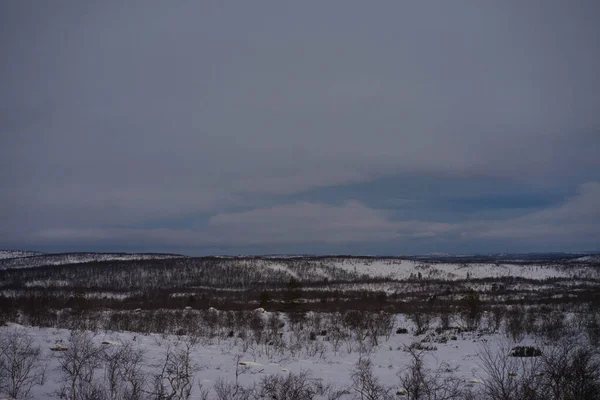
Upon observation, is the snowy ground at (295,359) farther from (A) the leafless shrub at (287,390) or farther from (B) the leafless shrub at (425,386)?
(A) the leafless shrub at (287,390)

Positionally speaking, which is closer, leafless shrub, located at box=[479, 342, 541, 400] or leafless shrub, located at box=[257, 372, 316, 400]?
leafless shrub, located at box=[479, 342, 541, 400]

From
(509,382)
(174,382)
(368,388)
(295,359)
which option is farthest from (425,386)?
(295,359)

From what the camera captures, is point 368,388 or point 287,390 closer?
point 287,390

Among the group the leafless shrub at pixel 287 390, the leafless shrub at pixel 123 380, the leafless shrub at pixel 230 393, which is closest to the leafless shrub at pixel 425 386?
the leafless shrub at pixel 287 390

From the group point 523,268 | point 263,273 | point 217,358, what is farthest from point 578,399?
point 523,268

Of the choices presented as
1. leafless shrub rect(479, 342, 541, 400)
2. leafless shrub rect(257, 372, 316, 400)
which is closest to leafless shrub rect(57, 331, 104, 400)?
leafless shrub rect(257, 372, 316, 400)

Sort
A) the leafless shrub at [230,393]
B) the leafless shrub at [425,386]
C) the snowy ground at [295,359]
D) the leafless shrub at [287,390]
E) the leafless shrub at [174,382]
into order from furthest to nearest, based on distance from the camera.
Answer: the snowy ground at [295,359] < the leafless shrub at [230,393] < the leafless shrub at [174,382] < the leafless shrub at [287,390] < the leafless shrub at [425,386]

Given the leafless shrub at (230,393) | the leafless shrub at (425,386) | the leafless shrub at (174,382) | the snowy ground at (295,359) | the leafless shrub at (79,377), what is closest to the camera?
the leafless shrub at (425,386)

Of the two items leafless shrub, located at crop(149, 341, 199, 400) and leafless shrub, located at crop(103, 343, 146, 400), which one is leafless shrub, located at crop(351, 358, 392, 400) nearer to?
leafless shrub, located at crop(149, 341, 199, 400)

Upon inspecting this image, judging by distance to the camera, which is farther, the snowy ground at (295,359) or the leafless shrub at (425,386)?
the snowy ground at (295,359)

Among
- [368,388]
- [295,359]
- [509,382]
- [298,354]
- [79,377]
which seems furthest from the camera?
[298,354]

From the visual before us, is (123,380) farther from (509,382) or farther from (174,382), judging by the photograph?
(509,382)

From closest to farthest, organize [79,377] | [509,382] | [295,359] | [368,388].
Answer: [509,382] → [79,377] → [368,388] → [295,359]

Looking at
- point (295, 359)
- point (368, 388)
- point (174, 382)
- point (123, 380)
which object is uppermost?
point (368, 388)
